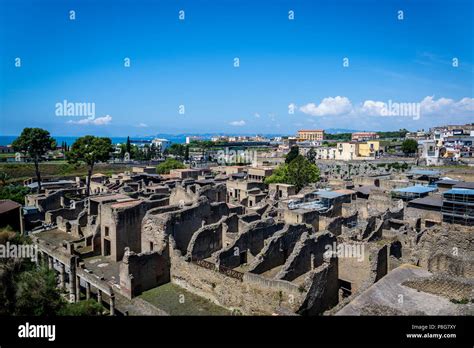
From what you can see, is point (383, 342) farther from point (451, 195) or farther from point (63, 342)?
point (451, 195)

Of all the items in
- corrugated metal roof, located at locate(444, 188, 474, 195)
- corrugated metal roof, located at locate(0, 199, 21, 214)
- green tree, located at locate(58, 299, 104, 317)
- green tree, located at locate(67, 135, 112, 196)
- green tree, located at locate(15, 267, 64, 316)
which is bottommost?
green tree, located at locate(58, 299, 104, 317)

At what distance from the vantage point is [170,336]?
11.3 meters

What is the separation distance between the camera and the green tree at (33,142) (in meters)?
54.0

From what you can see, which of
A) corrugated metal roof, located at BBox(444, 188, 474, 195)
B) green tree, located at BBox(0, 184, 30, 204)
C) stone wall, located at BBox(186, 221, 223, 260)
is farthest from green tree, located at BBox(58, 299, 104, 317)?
green tree, located at BBox(0, 184, 30, 204)

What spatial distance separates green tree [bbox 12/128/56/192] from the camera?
53969 millimetres

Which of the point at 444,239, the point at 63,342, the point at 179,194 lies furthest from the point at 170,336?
the point at 179,194

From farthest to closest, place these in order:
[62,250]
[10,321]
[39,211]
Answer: [39,211] < [62,250] < [10,321]

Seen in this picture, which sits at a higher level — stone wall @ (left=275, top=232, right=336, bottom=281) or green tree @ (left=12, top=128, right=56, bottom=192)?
green tree @ (left=12, top=128, right=56, bottom=192)

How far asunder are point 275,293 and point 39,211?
34.8 metres

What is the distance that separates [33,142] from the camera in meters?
54.2

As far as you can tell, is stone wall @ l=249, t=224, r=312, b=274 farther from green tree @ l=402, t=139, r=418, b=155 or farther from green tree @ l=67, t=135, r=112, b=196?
green tree @ l=402, t=139, r=418, b=155

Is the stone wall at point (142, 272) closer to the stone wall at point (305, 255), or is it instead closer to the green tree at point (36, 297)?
the green tree at point (36, 297)

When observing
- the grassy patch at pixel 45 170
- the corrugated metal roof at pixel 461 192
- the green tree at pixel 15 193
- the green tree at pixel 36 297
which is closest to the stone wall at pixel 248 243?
the green tree at pixel 36 297

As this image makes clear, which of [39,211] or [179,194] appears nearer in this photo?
[179,194]
